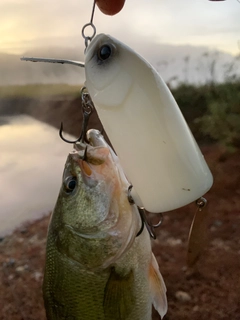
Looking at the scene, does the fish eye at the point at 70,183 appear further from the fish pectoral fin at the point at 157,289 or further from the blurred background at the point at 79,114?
the blurred background at the point at 79,114

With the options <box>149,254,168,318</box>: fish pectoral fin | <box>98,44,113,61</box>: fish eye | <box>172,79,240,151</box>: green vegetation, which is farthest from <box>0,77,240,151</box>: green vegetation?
<box>98,44,113,61</box>: fish eye

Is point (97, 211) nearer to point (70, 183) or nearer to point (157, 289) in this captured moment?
point (70, 183)

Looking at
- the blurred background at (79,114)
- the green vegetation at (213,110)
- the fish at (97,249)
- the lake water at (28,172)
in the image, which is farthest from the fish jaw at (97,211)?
the green vegetation at (213,110)

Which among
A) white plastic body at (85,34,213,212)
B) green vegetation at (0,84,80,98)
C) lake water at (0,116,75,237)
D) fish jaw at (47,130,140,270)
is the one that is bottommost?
lake water at (0,116,75,237)

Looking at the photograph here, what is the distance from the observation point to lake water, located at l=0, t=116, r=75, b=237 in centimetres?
160

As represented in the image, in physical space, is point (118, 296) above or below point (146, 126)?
below

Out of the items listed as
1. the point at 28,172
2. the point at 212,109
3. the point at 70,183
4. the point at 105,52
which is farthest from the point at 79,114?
the point at 105,52

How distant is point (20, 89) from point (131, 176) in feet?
3.92

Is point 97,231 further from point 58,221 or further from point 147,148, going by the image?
point 147,148

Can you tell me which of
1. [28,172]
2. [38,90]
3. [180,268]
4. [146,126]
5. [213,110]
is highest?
[146,126]

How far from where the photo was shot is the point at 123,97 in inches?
17.5

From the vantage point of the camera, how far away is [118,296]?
0.63 meters

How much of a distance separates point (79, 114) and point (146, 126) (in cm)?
125

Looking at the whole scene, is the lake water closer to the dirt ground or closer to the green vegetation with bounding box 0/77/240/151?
the dirt ground
